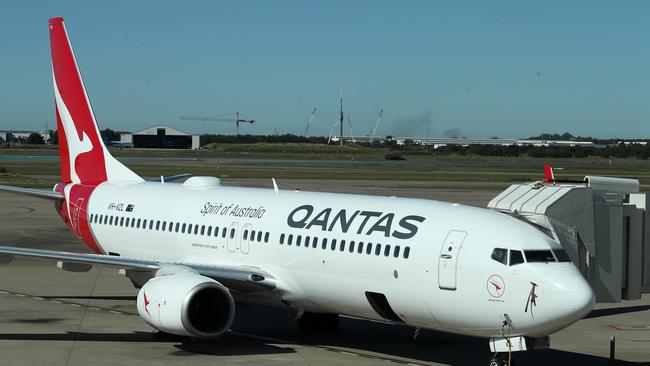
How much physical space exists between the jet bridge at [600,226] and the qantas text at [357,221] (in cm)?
223

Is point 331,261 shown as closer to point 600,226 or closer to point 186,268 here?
point 186,268

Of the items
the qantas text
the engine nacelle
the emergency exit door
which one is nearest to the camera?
the emergency exit door

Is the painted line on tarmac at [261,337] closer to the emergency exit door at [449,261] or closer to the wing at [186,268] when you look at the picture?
the wing at [186,268]

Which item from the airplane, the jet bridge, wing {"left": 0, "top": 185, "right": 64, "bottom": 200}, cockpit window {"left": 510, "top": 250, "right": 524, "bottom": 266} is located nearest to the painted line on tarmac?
the airplane

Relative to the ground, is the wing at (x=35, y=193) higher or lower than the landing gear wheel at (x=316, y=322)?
higher

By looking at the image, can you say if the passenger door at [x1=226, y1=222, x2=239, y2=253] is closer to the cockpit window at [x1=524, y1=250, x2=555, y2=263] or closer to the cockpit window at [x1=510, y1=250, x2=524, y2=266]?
the cockpit window at [x1=510, y1=250, x2=524, y2=266]

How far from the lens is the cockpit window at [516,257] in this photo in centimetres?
1836

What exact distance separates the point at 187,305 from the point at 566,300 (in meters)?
7.95

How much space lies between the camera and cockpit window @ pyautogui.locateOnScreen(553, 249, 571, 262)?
18514mm

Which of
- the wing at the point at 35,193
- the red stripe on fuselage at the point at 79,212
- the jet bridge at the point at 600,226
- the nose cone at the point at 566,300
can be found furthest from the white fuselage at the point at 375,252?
the wing at the point at 35,193

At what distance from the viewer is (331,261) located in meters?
21.4

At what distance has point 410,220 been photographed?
20656 millimetres

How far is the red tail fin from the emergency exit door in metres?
14.1

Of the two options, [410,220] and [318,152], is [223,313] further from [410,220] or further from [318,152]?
[318,152]
